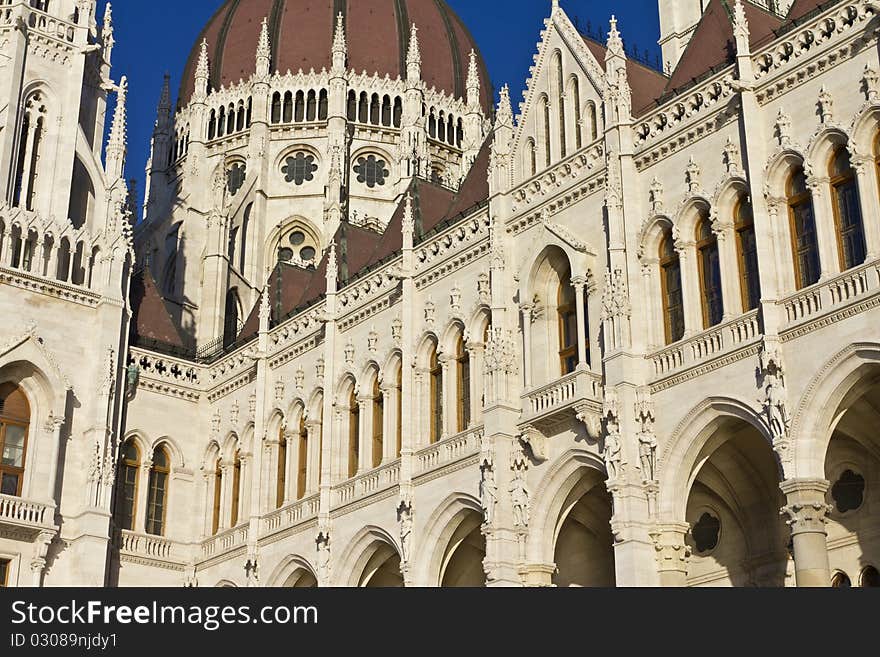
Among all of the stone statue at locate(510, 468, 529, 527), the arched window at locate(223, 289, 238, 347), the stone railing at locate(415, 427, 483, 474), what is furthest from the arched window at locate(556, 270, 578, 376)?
the arched window at locate(223, 289, 238, 347)

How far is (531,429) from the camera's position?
97.3 ft

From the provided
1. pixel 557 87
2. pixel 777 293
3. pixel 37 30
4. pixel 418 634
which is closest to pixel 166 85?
pixel 37 30

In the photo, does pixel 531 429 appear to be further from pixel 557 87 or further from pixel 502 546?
pixel 557 87

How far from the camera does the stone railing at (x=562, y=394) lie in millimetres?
28266

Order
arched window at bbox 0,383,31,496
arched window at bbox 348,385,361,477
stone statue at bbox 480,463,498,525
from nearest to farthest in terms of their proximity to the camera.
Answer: stone statue at bbox 480,463,498,525 → arched window at bbox 0,383,31,496 → arched window at bbox 348,385,361,477

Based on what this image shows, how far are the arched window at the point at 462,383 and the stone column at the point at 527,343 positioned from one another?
7.01 ft

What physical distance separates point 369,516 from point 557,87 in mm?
10559

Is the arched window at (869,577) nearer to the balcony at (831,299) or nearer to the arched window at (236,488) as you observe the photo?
the balcony at (831,299)

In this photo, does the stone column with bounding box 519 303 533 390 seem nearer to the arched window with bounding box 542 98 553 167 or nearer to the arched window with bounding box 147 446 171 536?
the arched window with bounding box 542 98 553 167

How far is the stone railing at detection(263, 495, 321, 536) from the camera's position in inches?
1407

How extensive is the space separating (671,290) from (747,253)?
1934 millimetres

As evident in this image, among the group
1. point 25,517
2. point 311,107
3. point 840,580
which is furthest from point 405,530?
point 311,107

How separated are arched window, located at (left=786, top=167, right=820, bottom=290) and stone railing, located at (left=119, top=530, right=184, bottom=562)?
63.8 ft

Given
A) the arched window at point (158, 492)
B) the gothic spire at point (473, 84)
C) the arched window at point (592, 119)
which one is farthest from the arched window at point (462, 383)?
the gothic spire at point (473, 84)
